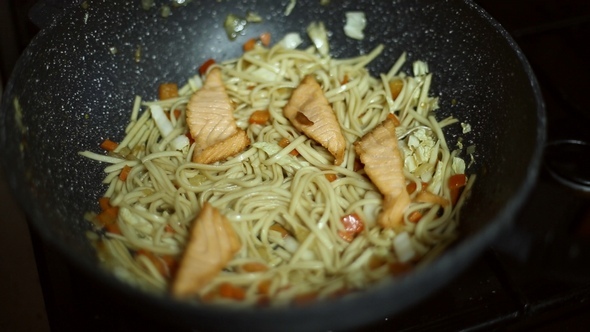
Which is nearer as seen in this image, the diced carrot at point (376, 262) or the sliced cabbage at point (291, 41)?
the diced carrot at point (376, 262)

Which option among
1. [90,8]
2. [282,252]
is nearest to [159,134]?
[90,8]

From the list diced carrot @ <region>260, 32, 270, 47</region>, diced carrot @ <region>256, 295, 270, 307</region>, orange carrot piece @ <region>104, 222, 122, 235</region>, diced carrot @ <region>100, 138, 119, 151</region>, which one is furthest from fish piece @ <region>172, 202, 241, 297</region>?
diced carrot @ <region>260, 32, 270, 47</region>

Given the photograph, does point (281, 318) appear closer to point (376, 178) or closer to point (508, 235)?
point (376, 178)

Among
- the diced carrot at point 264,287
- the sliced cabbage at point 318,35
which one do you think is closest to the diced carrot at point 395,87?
the sliced cabbage at point 318,35

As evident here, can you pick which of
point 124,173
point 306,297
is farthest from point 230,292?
point 124,173

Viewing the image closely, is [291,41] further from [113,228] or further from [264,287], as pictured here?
[264,287]

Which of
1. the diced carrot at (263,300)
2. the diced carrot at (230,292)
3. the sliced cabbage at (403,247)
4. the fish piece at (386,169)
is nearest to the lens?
the diced carrot at (263,300)

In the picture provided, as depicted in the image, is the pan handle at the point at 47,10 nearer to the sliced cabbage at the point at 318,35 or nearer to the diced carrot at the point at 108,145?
the diced carrot at the point at 108,145
